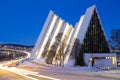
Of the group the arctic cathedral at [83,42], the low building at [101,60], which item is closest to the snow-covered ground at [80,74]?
the low building at [101,60]

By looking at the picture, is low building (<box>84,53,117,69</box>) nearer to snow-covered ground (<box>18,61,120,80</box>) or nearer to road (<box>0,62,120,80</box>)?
snow-covered ground (<box>18,61,120,80</box>)

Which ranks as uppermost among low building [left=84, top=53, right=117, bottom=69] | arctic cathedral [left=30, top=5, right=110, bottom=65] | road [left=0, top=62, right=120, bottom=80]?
arctic cathedral [left=30, top=5, right=110, bottom=65]

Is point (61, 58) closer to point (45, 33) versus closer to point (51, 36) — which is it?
point (51, 36)

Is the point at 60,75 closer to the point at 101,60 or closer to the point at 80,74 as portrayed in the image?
the point at 80,74

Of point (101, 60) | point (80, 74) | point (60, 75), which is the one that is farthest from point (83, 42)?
point (60, 75)

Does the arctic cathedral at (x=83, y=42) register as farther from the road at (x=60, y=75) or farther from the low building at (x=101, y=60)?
the road at (x=60, y=75)

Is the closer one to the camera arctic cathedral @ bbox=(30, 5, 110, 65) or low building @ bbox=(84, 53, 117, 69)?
low building @ bbox=(84, 53, 117, 69)

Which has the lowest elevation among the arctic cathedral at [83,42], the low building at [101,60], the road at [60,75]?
the road at [60,75]

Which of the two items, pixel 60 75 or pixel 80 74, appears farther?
pixel 80 74

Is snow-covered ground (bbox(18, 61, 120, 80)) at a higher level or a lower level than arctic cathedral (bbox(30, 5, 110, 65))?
lower

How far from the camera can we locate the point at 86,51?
240 feet

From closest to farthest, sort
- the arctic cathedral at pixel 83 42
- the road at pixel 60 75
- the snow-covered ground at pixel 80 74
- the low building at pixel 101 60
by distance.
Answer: the road at pixel 60 75 → the snow-covered ground at pixel 80 74 → the low building at pixel 101 60 → the arctic cathedral at pixel 83 42

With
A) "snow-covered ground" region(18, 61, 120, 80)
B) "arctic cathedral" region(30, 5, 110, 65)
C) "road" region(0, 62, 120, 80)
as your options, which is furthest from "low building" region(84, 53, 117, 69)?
"road" region(0, 62, 120, 80)

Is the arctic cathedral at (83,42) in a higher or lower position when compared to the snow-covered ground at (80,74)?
higher
